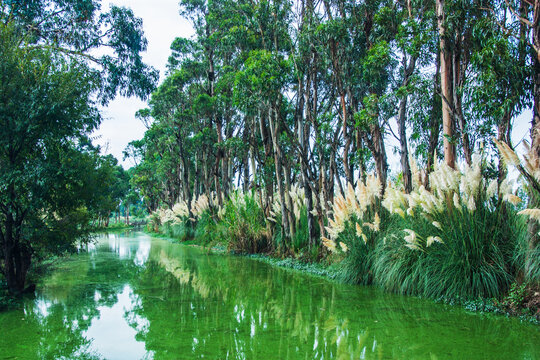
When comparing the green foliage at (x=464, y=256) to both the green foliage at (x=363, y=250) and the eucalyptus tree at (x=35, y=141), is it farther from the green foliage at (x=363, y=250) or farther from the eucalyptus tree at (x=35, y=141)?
the eucalyptus tree at (x=35, y=141)

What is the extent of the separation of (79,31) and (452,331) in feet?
37.0

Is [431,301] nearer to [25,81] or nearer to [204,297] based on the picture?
[204,297]

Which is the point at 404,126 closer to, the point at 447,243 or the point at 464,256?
the point at 447,243

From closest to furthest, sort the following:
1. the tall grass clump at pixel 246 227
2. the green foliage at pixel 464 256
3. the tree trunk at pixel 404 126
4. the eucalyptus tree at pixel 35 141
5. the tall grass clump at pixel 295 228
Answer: the green foliage at pixel 464 256, the eucalyptus tree at pixel 35 141, the tree trunk at pixel 404 126, the tall grass clump at pixel 295 228, the tall grass clump at pixel 246 227

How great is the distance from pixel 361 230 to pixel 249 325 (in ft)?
8.65

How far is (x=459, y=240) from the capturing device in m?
4.95

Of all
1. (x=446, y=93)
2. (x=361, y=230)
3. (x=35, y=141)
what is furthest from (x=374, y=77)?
(x=35, y=141)

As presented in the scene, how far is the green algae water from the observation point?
3531 mm

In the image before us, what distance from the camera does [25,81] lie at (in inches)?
233

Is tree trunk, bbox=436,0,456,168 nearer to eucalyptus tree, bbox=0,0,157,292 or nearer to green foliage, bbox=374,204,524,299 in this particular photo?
green foliage, bbox=374,204,524,299

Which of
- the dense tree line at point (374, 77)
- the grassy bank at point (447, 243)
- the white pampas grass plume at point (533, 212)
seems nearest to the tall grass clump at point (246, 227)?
the dense tree line at point (374, 77)

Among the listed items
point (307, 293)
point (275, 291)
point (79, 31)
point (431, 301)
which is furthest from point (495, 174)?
point (79, 31)

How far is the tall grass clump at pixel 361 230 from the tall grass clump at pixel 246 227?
4.58m

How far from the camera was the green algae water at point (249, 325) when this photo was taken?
353 cm
